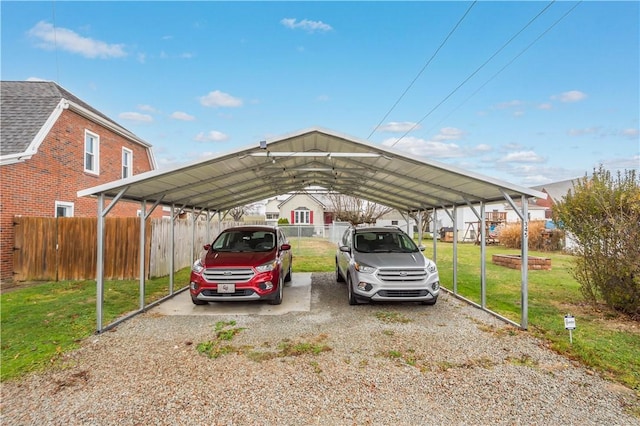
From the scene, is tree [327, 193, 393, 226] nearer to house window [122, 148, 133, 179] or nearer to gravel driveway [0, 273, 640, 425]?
house window [122, 148, 133, 179]

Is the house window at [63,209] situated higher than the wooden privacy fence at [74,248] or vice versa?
the house window at [63,209]

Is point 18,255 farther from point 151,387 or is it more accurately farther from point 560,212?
point 560,212

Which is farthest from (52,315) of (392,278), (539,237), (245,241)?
(539,237)

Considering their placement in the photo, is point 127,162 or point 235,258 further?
point 127,162

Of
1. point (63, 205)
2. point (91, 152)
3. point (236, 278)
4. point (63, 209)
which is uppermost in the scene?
point (91, 152)

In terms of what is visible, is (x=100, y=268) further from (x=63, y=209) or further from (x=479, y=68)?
(x=479, y=68)

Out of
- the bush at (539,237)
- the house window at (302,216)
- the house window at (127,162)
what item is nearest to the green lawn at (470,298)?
the house window at (127,162)

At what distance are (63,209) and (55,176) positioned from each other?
1.32 metres

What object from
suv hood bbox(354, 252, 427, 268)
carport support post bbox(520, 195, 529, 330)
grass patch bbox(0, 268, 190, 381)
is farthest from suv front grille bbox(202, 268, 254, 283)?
carport support post bbox(520, 195, 529, 330)

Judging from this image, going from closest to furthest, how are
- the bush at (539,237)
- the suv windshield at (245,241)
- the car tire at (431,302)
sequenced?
the car tire at (431,302) < the suv windshield at (245,241) < the bush at (539,237)

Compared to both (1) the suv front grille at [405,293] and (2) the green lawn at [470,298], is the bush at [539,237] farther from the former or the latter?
(1) the suv front grille at [405,293]

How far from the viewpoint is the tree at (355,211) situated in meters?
26.5

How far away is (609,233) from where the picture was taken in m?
6.32

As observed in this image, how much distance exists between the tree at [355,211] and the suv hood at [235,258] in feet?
56.6
